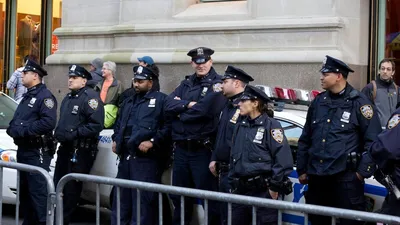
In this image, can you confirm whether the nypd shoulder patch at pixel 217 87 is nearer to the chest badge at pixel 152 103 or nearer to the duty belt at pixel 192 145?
the duty belt at pixel 192 145

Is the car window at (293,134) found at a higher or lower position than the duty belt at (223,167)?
higher

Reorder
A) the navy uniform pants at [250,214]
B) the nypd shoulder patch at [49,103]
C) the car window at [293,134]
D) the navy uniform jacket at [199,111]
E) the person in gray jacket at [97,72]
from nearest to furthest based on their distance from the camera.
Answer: the navy uniform pants at [250,214] < the car window at [293,134] < the navy uniform jacket at [199,111] < the nypd shoulder patch at [49,103] < the person in gray jacket at [97,72]

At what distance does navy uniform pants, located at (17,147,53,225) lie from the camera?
27.6 feet

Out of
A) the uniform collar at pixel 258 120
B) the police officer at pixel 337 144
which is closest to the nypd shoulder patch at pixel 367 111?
the police officer at pixel 337 144

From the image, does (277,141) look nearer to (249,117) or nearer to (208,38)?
(249,117)

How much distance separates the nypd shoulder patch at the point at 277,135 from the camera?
6.68 meters

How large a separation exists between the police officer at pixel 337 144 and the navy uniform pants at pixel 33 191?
Answer: 9.67 ft

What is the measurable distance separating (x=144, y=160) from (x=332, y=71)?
2406 millimetres

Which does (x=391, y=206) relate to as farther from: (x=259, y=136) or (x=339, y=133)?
(x=259, y=136)

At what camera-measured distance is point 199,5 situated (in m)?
14.3

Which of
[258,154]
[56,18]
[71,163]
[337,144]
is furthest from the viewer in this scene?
[56,18]

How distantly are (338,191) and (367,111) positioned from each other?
73 cm

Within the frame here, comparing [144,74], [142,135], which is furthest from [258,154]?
[144,74]

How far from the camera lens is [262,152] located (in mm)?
6676
